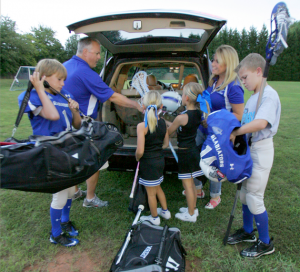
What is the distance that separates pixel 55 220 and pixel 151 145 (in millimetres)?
1172

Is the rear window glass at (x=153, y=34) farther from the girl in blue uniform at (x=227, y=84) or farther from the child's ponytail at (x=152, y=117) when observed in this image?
the child's ponytail at (x=152, y=117)

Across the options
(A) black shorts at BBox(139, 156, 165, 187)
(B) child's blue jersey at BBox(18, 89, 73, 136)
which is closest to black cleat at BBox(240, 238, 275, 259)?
(A) black shorts at BBox(139, 156, 165, 187)

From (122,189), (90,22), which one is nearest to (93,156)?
(90,22)

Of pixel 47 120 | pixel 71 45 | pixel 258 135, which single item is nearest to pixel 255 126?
pixel 258 135

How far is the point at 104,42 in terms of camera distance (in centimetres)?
310

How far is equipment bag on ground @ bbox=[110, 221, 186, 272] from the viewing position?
1.67 metres

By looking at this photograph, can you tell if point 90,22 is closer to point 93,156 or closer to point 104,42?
point 104,42

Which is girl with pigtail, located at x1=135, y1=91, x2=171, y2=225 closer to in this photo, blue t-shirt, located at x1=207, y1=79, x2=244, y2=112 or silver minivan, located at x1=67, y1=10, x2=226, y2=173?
silver minivan, located at x1=67, y1=10, x2=226, y2=173

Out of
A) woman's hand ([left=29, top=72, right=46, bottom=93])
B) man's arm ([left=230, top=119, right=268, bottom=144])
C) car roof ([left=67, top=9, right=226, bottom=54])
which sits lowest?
man's arm ([left=230, top=119, right=268, bottom=144])

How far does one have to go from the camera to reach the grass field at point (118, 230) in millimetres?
2000

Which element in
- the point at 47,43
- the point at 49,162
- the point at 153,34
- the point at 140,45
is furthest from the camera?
the point at 47,43

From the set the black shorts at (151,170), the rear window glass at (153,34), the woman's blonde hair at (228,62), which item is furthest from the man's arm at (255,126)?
the rear window glass at (153,34)

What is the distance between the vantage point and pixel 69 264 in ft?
6.64

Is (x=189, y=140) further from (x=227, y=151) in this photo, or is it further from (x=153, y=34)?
(x=153, y=34)
